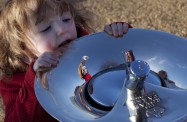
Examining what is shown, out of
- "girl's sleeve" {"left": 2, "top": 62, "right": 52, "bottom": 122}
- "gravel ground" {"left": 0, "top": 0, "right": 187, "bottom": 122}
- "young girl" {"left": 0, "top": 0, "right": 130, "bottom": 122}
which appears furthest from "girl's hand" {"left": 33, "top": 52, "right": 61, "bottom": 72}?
"gravel ground" {"left": 0, "top": 0, "right": 187, "bottom": 122}

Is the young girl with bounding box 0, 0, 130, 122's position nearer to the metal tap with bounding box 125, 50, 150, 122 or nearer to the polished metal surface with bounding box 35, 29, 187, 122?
the polished metal surface with bounding box 35, 29, 187, 122

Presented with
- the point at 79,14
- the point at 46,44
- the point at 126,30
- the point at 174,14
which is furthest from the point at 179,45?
the point at 174,14

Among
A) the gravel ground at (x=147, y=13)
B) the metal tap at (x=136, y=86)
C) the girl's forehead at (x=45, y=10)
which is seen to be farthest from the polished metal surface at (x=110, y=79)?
the gravel ground at (x=147, y=13)

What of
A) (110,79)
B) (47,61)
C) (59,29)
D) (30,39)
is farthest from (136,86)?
(30,39)

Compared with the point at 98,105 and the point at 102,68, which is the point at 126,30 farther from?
the point at 98,105

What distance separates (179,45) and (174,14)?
3.60ft

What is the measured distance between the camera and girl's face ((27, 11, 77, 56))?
3.67 feet

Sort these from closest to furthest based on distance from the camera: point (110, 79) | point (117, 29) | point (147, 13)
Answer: point (110, 79) → point (117, 29) → point (147, 13)

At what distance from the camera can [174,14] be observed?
6.77ft

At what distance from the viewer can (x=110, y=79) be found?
892 millimetres

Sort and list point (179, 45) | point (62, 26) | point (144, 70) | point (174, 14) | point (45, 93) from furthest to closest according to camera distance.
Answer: point (174, 14)
point (62, 26)
point (179, 45)
point (45, 93)
point (144, 70)

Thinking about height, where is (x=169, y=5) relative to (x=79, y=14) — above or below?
below

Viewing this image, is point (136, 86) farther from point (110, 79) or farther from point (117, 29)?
point (117, 29)

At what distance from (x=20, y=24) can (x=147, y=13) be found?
1005mm
